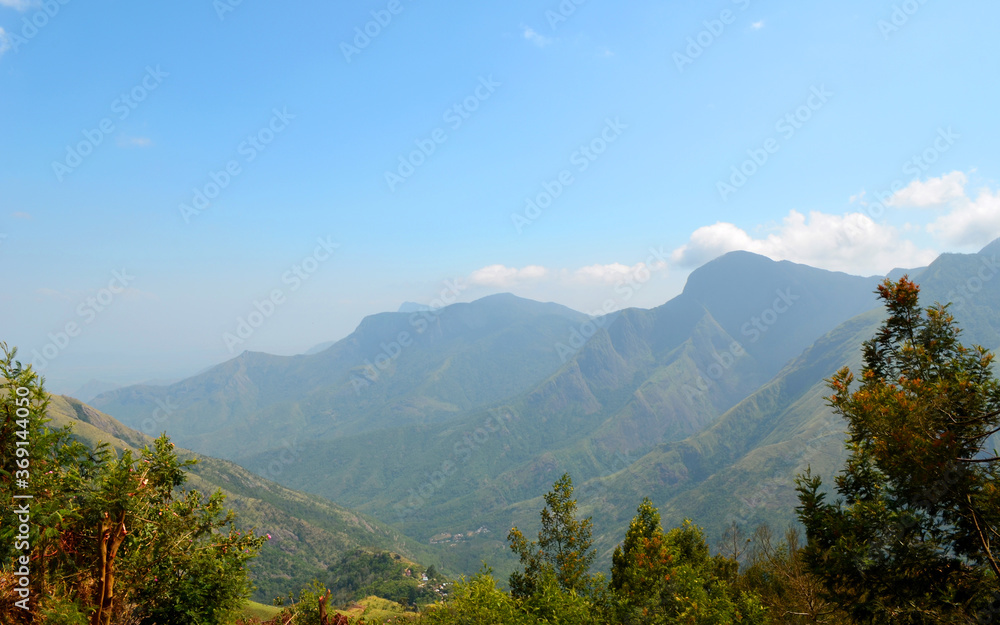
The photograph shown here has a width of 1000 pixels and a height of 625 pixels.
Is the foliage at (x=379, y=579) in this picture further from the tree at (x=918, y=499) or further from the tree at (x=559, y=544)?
the tree at (x=918, y=499)

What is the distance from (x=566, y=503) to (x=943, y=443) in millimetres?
21592

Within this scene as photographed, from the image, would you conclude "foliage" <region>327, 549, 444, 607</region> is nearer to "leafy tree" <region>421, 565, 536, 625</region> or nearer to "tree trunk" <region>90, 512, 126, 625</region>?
"leafy tree" <region>421, 565, 536, 625</region>

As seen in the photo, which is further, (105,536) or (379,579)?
(379,579)

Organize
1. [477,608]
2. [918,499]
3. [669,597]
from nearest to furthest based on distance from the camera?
1. [918,499]
2. [477,608]
3. [669,597]

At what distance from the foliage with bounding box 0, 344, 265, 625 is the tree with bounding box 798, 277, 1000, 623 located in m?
17.1

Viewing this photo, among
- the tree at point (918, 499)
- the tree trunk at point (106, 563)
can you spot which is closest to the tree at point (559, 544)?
the tree at point (918, 499)

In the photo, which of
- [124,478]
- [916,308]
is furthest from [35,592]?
[916,308]

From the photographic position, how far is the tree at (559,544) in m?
27.4

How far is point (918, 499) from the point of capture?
11875 mm

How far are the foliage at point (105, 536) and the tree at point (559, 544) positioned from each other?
19.0m

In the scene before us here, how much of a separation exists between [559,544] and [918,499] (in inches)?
861

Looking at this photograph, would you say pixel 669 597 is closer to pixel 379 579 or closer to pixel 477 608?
pixel 477 608

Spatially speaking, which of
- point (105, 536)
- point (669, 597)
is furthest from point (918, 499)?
point (105, 536)

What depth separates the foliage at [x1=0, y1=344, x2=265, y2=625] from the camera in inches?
294
